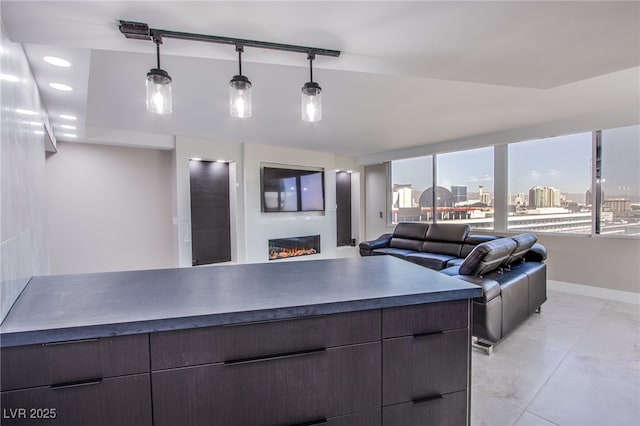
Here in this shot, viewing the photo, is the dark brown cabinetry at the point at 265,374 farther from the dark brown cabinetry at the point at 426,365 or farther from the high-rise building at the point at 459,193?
the high-rise building at the point at 459,193

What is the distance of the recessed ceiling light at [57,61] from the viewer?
1.80 meters

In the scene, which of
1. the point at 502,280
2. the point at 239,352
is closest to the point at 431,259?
the point at 502,280

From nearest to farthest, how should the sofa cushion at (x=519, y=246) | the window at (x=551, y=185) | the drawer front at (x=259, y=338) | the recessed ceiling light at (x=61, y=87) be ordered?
the drawer front at (x=259, y=338), the recessed ceiling light at (x=61, y=87), the sofa cushion at (x=519, y=246), the window at (x=551, y=185)

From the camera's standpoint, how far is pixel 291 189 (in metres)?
5.86

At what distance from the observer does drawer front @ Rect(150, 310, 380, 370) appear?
37.0 inches

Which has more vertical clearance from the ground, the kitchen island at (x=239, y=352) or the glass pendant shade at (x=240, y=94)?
the glass pendant shade at (x=240, y=94)

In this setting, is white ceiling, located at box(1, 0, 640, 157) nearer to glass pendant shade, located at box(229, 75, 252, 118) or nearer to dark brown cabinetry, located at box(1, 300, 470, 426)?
glass pendant shade, located at box(229, 75, 252, 118)

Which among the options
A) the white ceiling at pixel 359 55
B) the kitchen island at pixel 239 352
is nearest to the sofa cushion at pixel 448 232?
the white ceiling at pixel 359 55

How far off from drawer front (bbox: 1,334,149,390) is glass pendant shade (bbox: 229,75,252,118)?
1.07m

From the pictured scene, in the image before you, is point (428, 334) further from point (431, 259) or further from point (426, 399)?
point (431, 259)

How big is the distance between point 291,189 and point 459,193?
3291 millimetres

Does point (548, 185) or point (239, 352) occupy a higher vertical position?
point (548, 185)

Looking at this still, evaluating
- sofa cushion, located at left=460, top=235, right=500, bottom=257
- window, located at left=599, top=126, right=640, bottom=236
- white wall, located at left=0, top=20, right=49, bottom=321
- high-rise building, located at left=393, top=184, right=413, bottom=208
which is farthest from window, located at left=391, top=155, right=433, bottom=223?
white wall, located at left=0, top=20, right=49, bottom=321

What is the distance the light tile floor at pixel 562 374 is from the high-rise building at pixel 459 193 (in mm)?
2765
